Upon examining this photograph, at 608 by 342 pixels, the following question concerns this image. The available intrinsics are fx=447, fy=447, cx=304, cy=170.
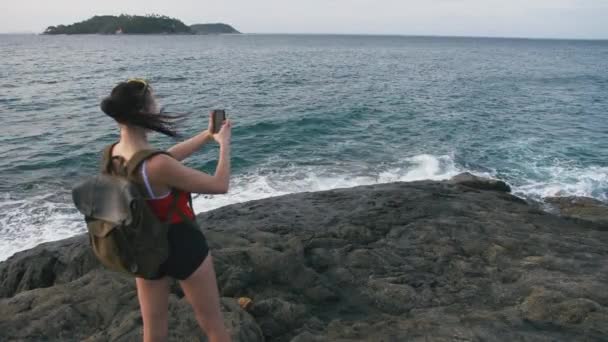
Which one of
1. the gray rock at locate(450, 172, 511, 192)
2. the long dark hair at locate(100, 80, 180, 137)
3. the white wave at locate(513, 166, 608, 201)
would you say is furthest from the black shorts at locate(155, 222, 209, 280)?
the white wave at locate(513, 166, 608, 201)

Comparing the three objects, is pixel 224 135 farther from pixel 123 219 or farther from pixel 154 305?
pixel 154 305

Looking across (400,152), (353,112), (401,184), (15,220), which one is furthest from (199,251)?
(353,112)

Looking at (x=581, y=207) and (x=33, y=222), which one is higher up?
(x=581, y=207)

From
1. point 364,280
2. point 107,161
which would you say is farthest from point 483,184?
point 107,161

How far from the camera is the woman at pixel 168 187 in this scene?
291cm

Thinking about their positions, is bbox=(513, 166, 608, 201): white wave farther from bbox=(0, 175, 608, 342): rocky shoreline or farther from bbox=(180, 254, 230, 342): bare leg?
bbox=(180, 254, 230, 342): bare leg

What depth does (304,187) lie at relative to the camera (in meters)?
15.6

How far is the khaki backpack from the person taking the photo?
112 inches

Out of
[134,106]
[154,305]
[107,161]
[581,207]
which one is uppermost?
[134,106]

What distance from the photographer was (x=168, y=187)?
118 inches

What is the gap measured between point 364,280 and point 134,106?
15.9 feet

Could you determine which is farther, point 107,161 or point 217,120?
point 217,120

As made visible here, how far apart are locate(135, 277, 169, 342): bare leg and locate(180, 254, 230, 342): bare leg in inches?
6.5

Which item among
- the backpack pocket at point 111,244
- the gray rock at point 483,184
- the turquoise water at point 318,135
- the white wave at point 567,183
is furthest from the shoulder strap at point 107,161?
the white wave at point 567,183
